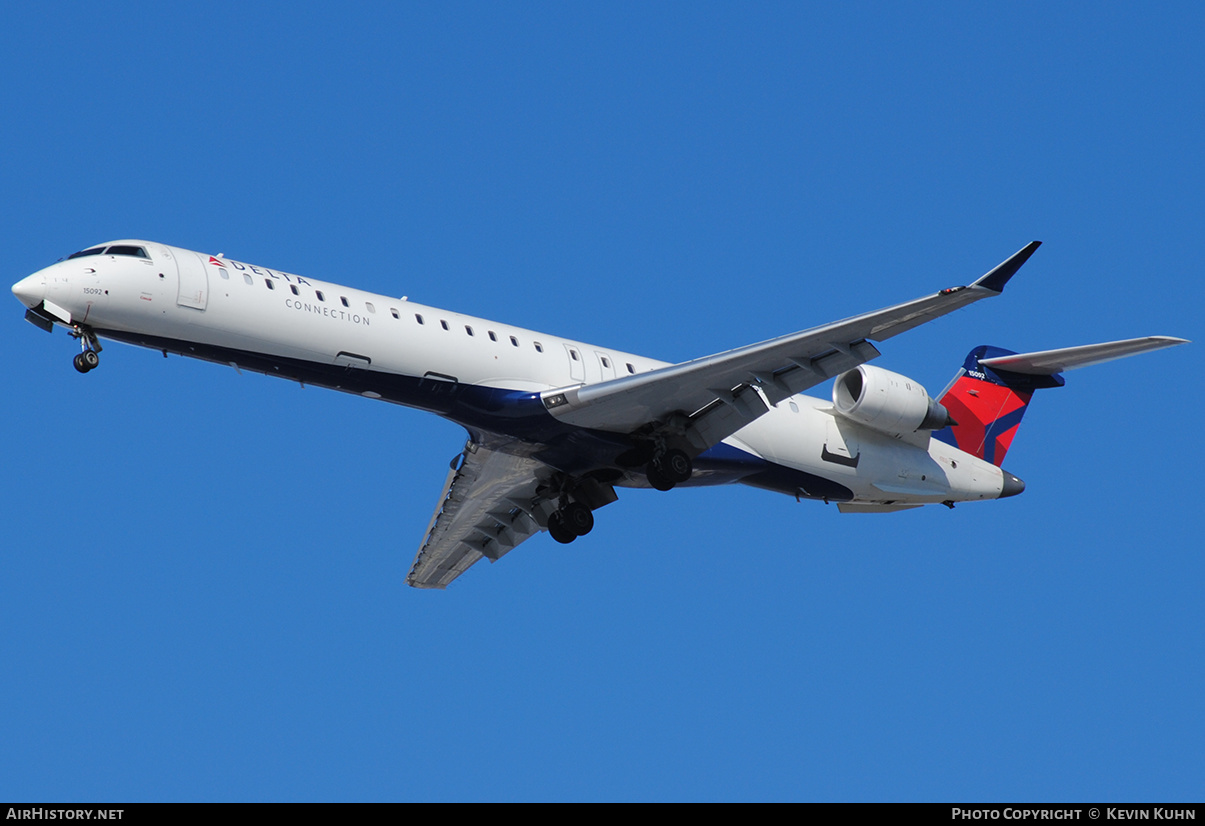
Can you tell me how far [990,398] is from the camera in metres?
23.6

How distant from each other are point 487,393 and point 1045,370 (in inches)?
383

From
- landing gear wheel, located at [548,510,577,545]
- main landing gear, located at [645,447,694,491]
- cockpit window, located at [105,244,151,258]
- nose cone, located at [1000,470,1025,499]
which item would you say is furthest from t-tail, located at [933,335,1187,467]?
cockpit window, located at [105,244,151,258]

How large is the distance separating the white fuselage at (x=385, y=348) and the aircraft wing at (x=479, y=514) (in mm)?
1539

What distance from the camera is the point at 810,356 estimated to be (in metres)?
18.3

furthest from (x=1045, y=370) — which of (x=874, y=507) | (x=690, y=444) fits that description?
(x=690, y=444)

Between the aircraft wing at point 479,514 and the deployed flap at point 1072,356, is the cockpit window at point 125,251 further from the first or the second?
the deployed flap at point 1072,356

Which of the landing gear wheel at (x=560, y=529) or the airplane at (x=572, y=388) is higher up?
the airplane at (x=572, y=388)

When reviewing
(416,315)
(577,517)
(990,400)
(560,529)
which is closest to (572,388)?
(416,315)

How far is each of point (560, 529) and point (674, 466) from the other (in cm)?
258

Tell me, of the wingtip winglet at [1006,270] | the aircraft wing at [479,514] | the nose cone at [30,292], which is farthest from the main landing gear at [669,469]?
the nose cone at [30,292]

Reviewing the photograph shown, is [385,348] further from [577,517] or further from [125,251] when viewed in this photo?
[577,517]

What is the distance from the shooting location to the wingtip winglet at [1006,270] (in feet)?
51.8
